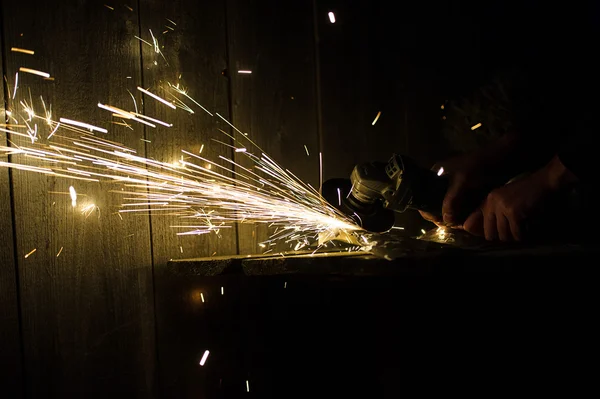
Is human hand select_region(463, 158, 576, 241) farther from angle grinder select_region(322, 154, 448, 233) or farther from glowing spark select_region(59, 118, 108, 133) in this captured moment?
glowing spark select_region(59, 118, 108, 133)

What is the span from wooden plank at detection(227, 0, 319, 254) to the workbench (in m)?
0.26

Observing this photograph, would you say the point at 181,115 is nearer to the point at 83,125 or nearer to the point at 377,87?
the point at 83,125

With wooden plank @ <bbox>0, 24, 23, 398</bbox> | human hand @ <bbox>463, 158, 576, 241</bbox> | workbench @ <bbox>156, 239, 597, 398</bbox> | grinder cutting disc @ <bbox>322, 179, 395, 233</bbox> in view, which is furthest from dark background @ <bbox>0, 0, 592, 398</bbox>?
human hand @ <bbox>463, 158, 576, 241</bbox>

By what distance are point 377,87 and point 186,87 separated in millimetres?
733

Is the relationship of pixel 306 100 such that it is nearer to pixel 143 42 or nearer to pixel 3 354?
pixel 143 42

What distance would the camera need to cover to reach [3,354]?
154 cm

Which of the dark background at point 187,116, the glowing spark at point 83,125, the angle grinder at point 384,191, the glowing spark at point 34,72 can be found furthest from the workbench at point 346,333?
the glowing spark at point 34,72

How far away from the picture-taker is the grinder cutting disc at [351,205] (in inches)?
63.3

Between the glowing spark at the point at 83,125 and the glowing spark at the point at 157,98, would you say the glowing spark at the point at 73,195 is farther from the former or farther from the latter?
the glowing spark at the point at 157,98

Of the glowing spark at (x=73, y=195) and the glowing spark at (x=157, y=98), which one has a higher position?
the glowing spark at (x=157, y=98)

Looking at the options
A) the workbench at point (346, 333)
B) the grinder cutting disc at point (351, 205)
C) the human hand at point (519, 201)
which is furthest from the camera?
the workbench at point (346, 333)

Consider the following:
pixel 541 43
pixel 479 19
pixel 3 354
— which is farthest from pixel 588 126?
pixel 3 354

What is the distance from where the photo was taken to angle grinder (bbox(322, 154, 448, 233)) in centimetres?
150

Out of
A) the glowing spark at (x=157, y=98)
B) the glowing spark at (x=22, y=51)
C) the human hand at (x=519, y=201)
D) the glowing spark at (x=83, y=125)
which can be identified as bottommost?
the human hand at (x=519, y=201)
